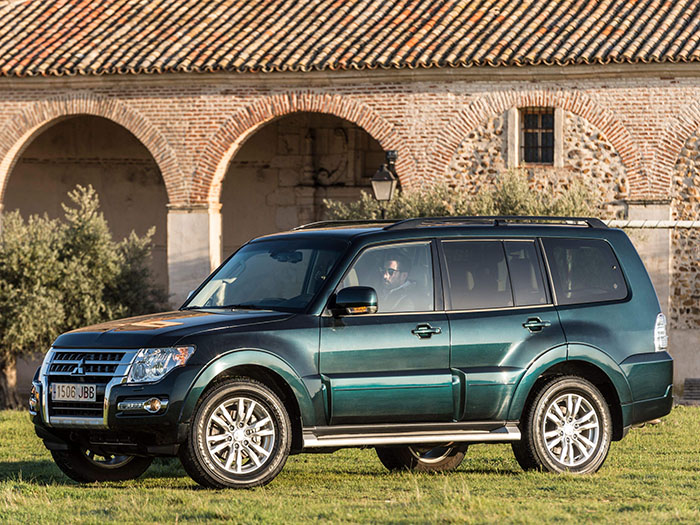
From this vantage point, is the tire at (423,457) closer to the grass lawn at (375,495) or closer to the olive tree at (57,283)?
the grass lawn at (375,495)

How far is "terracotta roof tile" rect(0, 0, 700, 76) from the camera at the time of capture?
864 inches

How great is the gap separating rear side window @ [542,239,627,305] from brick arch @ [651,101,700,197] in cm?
1256

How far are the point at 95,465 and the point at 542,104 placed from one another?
47.7 feet

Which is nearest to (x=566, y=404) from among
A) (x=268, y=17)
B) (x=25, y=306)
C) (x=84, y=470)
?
(x=84, y=470)

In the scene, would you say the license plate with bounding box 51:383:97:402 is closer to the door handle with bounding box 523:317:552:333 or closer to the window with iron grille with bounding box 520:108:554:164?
the door handle with bounding box 523:317:552:333

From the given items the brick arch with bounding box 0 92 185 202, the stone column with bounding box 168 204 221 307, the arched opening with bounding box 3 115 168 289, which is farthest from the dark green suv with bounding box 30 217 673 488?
the arched opening with bounding box 3 115 168 289

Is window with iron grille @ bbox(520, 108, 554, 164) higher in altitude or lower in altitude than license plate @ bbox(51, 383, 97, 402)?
higher

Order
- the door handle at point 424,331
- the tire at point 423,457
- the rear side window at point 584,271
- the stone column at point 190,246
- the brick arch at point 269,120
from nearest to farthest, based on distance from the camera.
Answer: the door handle at point 424,331 < the rear side window at point 584,271 < the tire at point 423,457 < the brick arch at point 269,120 < the stone column at point 190,246

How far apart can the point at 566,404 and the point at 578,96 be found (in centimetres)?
1350

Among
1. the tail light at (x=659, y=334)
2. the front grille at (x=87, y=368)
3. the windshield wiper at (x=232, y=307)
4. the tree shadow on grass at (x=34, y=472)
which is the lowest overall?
the tree shadow on grass at (x=34, y=472)

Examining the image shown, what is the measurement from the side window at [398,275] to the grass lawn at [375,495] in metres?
1.22

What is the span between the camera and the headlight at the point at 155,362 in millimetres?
8078

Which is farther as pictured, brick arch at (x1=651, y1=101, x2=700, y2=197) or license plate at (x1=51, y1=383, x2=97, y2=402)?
brick arch at (x1=651, y1=101, x2=700, y2=197)

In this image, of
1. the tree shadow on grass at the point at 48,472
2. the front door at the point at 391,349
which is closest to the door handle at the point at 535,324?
the front door at the point at 391,349
